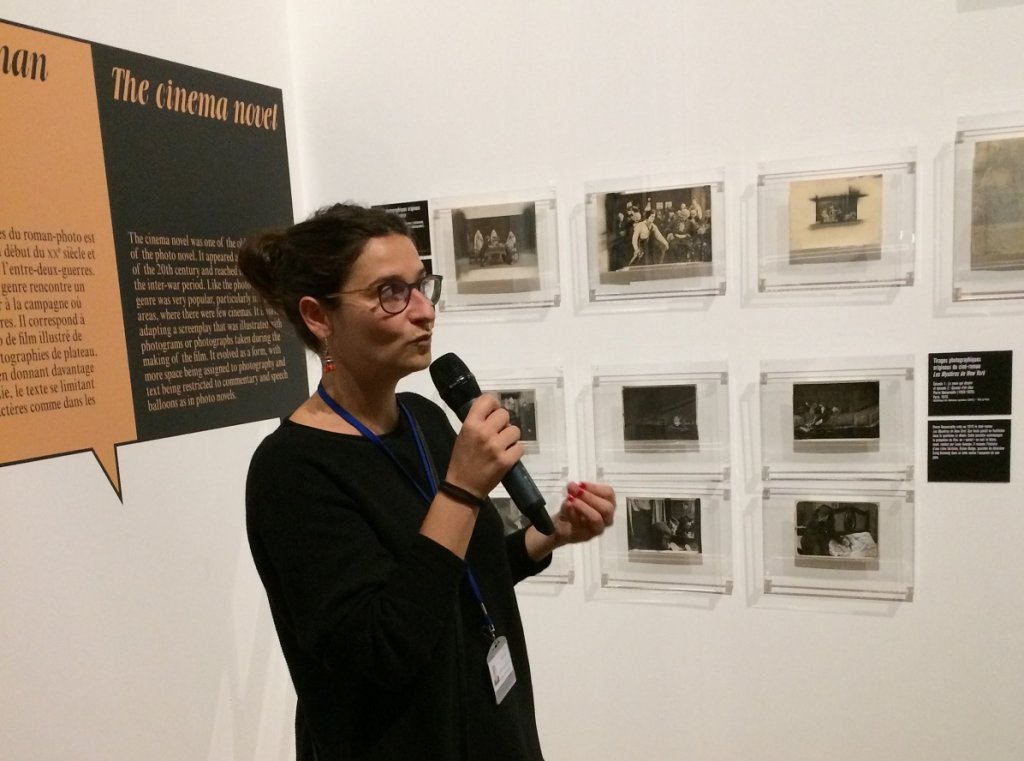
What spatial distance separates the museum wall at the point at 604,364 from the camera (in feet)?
5.44

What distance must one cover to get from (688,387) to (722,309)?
220 millimetres

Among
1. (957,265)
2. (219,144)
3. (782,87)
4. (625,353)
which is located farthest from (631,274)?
(219,144)

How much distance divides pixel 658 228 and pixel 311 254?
1.06 m

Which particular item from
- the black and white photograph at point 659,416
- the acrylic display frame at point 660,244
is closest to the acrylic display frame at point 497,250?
the acrylic display frame at point 660,244

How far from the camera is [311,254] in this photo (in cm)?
115

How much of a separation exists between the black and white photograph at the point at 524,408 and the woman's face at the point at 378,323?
3.02ft

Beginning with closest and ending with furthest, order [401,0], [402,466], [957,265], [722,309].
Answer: [402,466] < [957,265] < [722,309] < [401,0]

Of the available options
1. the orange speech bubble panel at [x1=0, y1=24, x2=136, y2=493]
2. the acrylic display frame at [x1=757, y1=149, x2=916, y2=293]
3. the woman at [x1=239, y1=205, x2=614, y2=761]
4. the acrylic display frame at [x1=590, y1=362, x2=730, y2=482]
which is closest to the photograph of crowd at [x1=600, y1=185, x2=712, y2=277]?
the acrylic display frame at [x1=757, y1=149, x2=916, y2=293]

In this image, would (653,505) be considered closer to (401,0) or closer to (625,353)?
(625,353)

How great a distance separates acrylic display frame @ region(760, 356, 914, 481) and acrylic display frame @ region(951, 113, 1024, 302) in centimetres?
25

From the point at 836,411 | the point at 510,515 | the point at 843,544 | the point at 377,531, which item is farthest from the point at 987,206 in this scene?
the point at 377,531

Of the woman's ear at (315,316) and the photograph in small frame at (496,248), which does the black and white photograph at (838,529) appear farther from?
the woman's ear at (315,316)

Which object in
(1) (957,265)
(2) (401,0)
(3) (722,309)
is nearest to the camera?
(1) (957,265)

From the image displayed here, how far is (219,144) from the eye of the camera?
1.97 m
